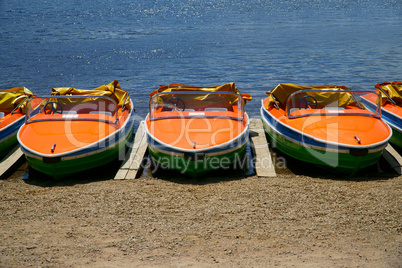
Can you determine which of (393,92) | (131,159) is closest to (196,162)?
(131,159)

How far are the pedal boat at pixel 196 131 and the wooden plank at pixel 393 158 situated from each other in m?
2.86

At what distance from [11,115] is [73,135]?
2541mm

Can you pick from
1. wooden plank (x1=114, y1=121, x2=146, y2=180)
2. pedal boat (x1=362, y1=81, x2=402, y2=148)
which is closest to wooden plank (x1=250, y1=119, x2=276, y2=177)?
wooden plank (x1=114, y1=121, x2=146, y2=180)

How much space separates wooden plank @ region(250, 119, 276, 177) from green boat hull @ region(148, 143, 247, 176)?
24.1 inches

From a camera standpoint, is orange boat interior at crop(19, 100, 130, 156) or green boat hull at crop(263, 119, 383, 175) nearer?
green boat hull at crop(263, 119, 383, 175)

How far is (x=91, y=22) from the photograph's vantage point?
40281 mm

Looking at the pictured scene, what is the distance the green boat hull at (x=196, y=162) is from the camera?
6789 mm

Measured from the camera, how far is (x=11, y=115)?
882 cm

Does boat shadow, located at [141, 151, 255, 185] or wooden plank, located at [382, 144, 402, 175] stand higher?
boat shadow, located at [141, 151, 255, 185]

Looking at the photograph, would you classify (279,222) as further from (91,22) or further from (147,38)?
(91,22)

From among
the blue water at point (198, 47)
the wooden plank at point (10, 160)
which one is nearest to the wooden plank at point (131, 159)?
the wooden plank at point (10, 160)

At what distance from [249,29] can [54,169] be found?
32166 mm

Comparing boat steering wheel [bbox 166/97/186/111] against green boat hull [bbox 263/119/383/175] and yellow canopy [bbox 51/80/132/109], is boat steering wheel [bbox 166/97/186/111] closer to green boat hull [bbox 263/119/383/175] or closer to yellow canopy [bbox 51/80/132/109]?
yellow canopy [bbox 51/80/132/109]

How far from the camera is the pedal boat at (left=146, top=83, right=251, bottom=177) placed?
6.81m
